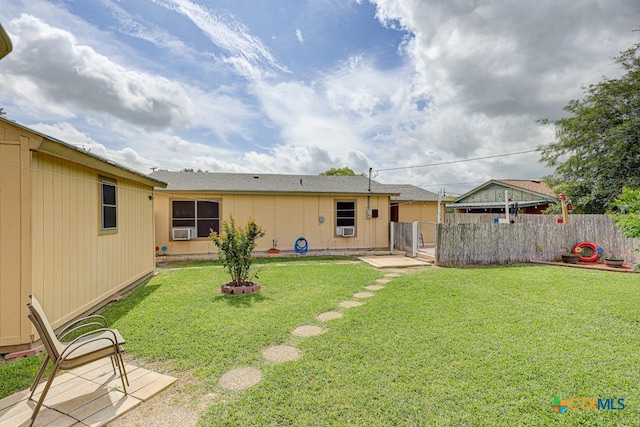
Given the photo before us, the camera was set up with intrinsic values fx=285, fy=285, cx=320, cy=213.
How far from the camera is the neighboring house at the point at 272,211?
34.2 ft

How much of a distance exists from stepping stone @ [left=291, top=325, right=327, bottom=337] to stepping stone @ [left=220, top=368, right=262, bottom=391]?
1.02 metres

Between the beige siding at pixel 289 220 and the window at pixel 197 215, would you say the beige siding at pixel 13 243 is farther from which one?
the window at pixel 197 215

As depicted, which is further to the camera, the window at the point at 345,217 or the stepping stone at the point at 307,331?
the window at the point at 345,217

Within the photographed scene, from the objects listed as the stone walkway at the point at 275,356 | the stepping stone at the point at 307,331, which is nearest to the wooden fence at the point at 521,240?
the stone walkway at the point at 275,356

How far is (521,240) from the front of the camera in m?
9.66

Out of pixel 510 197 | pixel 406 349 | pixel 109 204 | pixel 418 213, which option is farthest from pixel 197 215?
pixel 510 197

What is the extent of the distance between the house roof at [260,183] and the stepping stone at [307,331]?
7.32 metres

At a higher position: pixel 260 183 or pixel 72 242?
pixel 260 183

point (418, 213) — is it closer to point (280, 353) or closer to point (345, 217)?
point (345, 217)

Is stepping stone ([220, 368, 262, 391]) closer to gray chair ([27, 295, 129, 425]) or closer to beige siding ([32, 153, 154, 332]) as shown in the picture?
gray chair ([27, 295, 129, 425])

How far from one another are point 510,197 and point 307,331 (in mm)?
21147

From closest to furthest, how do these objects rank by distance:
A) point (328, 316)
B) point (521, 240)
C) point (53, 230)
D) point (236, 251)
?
point (53, 230) → point (328, 316) → point (236, 251) → point (521, 240)

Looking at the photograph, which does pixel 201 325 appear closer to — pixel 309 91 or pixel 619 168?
pixel 309 91

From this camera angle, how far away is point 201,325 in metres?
4.18
